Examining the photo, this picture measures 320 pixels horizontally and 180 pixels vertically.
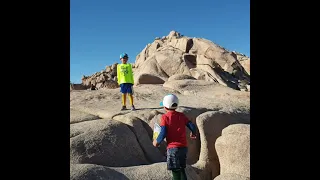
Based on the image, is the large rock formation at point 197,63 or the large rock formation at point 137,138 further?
the large rock formation at point 197,63

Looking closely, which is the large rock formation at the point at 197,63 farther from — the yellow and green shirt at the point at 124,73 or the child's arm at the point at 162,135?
the child's arm at the point at 162,135

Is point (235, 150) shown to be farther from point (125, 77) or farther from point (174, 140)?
point (125, 77)

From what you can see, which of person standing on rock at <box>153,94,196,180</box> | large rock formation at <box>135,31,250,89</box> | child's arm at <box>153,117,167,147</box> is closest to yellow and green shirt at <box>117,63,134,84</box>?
person standing on rock at <box>153,94,196,180</box>

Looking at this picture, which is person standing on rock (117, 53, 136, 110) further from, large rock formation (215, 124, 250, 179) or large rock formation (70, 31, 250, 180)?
large rock formation (215, 124, 250, 179)

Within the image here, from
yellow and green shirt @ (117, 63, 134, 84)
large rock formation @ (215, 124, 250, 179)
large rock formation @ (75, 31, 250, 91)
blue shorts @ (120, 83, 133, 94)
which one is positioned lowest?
large rock formation @ (215, 124, 250, 179)

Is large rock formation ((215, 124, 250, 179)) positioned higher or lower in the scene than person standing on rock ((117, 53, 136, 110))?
lower

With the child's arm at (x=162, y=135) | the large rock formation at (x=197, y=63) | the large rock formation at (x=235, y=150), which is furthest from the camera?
the large rock formation at (x=197, y=63)

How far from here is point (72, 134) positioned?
651 centimetres

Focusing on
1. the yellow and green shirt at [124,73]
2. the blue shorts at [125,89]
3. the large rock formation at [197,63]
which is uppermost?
the large rock formation at [197,63]

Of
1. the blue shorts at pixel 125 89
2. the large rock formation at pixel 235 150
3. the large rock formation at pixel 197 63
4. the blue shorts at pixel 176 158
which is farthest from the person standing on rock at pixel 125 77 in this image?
the large rock formation at pixel 197 63

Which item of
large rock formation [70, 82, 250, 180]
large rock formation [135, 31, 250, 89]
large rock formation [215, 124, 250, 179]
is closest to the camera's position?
large rock formation [70, 82, 250, 180]

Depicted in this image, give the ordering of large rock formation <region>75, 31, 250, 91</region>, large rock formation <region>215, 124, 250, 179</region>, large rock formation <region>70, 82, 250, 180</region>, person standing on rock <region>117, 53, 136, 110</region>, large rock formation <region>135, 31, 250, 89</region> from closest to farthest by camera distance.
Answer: large rock formation <region>70, 82, 250, 180</region>, large rock formation <region>215, 124, 250, 179</region>, person standing on rock <region>117, 53, 136, 110</region>, large rock formation <region>75, 31, 250, 91</region>, large rock formation <region>135, 31, 250, 89</region>

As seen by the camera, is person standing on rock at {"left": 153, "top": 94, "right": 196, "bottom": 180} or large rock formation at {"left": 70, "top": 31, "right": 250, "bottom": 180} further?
large rock formation at {"left": 70, "top": 31, "right": 250, "bottom": 180}
